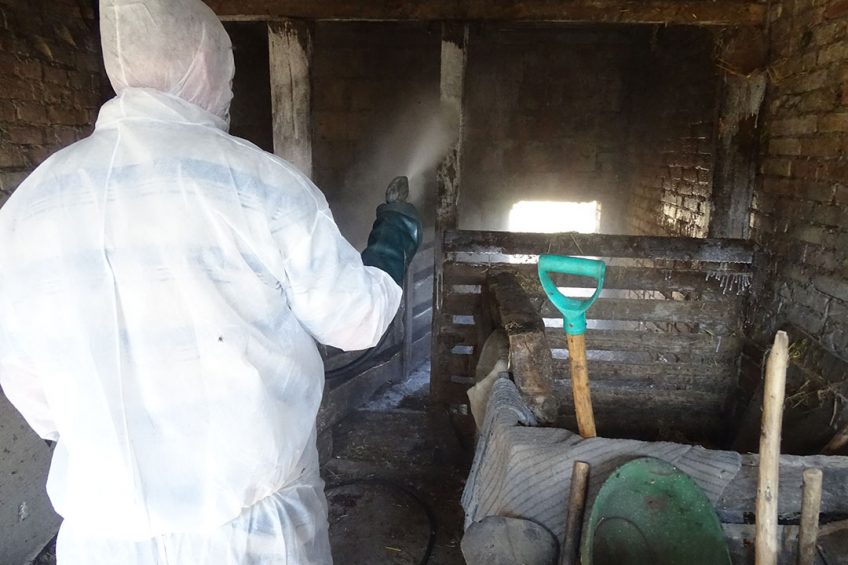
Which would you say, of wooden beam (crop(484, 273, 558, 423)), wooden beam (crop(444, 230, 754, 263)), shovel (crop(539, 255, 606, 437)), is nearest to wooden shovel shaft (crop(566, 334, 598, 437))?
shovel (crop(539, 255, 606, 437))

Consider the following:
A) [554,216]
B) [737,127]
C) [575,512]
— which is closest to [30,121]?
[575,512]

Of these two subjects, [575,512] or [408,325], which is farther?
[408,325]

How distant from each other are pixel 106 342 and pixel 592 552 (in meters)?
1.22

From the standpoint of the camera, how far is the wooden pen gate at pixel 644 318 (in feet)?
10.5

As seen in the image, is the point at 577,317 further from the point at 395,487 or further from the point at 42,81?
the point at 42,81

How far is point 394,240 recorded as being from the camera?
1818 millimetres

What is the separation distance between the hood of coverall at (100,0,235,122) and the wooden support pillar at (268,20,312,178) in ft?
6.70

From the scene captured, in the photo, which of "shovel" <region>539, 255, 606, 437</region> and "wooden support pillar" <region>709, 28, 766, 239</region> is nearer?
"shovel" <region>539, 255, 606, 437</region>

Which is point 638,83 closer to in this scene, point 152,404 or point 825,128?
point 825,128

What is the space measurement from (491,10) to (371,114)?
2.47 m

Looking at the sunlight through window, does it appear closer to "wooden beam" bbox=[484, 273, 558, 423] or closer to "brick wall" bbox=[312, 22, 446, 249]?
"brick wall" bbox=[312, 22, 446, 249]

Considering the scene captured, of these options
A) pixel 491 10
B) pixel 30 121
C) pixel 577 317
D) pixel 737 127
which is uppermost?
pixel 491 10

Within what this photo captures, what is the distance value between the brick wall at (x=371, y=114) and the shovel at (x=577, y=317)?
384 centimetres

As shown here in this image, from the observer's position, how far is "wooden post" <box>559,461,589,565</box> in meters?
1.44
